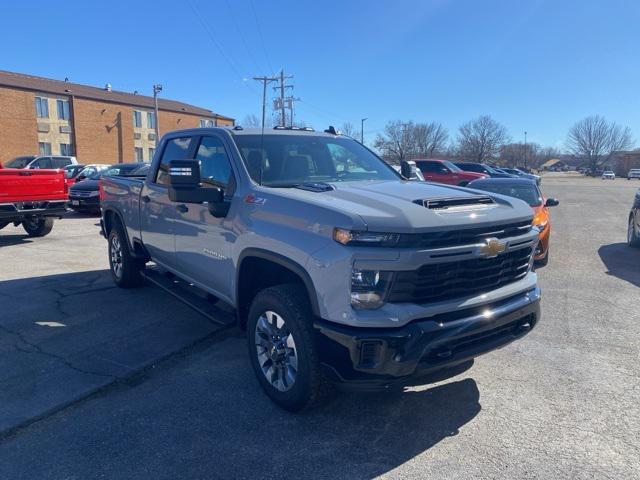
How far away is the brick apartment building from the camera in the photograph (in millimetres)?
40719

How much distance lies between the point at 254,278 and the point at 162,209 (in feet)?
5.90

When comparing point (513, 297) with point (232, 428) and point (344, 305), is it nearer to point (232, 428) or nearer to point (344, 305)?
point (344, 305)

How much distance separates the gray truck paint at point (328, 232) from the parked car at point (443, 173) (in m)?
18.0

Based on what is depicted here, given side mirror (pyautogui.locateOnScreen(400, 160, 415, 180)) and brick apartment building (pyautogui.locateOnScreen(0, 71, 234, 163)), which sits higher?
brick apartment building (pyautogui.locateOnScreen(0, 71, 234, 163))

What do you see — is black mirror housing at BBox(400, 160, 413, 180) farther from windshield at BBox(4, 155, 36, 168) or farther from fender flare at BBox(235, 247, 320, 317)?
windshield at BBox(4, 155, 36, 168)

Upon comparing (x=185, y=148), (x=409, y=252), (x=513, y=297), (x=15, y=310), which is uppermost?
(x=185, y=148)

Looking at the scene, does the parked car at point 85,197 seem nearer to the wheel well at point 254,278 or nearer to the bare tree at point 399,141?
the wheel well at point 254,278

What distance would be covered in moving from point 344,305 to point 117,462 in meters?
1.63

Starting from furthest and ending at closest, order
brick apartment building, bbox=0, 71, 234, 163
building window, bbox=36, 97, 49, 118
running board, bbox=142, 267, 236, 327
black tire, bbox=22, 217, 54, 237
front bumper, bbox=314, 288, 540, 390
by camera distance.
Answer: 1. building window, bbox=36, 97, 49, 118
2. brick apartment building, bbox=0, 71, 234, 163
3. black tire, bbox=22, 217, 54, 237
4. running board, bbox=142, 267, 236, 327
5. front bumper, bbox=314, 288, 540, 390

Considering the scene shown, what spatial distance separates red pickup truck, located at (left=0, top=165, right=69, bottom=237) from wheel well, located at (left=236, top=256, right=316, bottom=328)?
7.48 meters

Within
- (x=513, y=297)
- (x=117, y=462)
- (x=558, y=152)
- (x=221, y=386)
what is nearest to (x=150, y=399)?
(x=221, y=386)

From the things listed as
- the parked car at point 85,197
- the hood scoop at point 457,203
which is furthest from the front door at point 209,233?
the parked car at point 85,197

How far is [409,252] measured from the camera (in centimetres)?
282

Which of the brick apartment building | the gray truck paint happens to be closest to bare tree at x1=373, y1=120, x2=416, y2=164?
the brick apartment building
